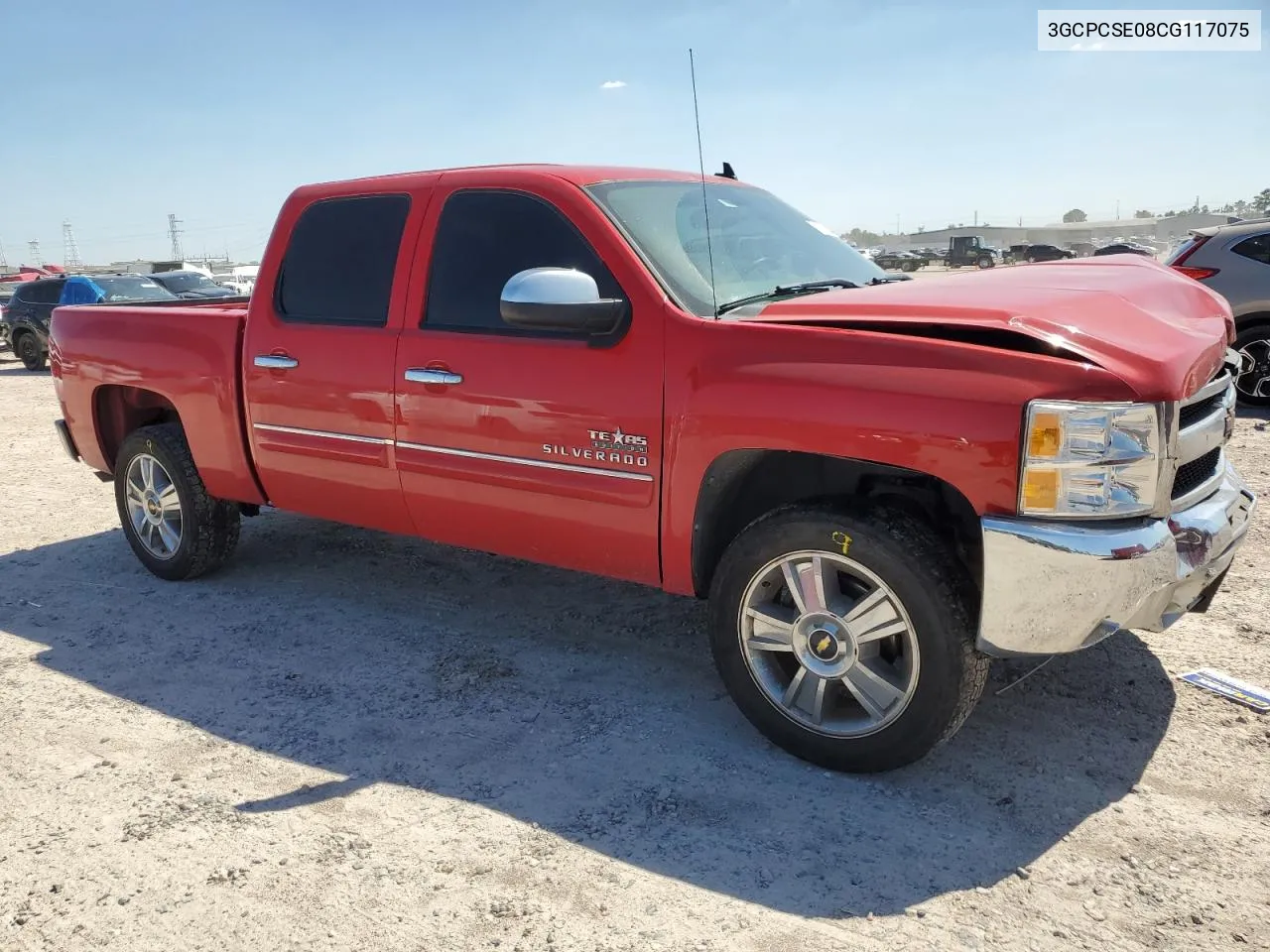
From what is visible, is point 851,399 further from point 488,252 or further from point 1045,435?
point 488,252

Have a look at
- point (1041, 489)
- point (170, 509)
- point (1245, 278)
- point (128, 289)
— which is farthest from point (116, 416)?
point (128, 289)

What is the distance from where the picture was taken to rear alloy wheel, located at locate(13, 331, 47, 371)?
18.1m

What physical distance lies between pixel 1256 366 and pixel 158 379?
8629mm

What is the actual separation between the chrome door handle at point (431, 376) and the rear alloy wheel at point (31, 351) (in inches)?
671

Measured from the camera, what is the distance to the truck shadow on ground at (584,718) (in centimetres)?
283

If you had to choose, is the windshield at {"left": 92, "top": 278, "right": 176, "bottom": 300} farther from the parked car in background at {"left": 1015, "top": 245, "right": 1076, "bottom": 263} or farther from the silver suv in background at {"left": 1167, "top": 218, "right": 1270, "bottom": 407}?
the parked car in background at {"left": 1015, "top": 245, "right": 1076, "bottom": 263}

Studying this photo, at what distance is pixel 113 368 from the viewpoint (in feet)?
17.1

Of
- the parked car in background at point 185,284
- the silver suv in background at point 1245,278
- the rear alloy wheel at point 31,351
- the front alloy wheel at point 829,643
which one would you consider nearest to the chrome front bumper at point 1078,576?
Answer: the front alloy wheel at point 829,643

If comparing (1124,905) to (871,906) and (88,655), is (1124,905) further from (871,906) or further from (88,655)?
(88,655)

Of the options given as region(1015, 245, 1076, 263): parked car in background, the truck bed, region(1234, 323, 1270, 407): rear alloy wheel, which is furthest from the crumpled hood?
region(1015, 245, 1076, 263): parked car in background

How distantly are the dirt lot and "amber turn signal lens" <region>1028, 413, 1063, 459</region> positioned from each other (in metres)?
1.09

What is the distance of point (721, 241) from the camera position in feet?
12.6

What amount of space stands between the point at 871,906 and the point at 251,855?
1.72 m

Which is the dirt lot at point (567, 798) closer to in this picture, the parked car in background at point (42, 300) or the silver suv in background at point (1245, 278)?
the silver suv in background at point (1245, 278)
